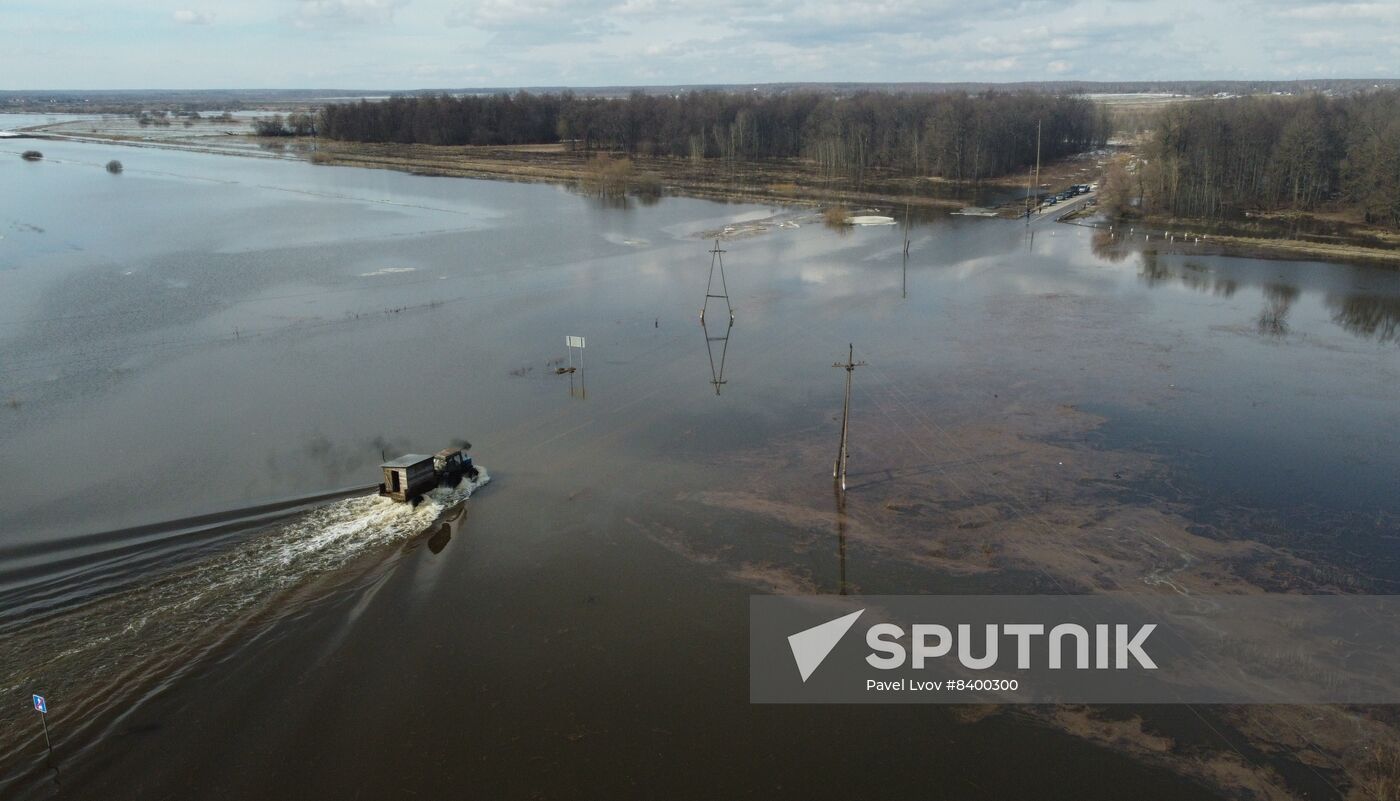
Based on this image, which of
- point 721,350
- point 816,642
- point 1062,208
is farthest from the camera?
point 1062,208

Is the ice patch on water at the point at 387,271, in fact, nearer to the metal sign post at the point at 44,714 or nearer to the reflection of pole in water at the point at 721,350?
the reflection of pole in water at the point at 721,350

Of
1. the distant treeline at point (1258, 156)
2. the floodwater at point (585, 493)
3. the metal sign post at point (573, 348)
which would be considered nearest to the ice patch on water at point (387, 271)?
the floodwater at point (585, 493)

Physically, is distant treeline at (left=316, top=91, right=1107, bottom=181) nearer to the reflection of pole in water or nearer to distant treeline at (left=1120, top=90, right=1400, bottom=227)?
distant treeline at (left=1120, top=90, right=1400, bottom=227)

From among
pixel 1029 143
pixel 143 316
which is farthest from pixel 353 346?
pixel 1029 143

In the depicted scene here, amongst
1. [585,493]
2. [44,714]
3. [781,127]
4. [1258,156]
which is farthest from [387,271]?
[781,127]

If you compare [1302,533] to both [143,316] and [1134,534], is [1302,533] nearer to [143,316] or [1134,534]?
[1134,534]

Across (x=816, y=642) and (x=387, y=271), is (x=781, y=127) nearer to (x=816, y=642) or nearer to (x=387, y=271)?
(x=387, y=271)
